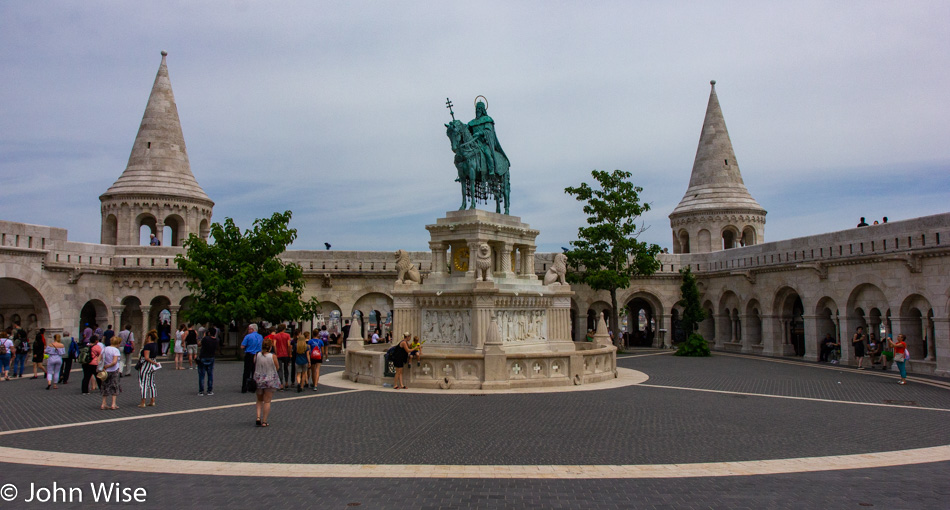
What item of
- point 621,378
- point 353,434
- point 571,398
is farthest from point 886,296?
point 353,434

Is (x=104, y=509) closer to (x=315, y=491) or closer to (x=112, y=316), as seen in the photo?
(x=315, y=491)

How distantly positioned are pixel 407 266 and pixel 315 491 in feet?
38.6

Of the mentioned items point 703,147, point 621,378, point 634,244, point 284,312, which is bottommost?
point 621,378

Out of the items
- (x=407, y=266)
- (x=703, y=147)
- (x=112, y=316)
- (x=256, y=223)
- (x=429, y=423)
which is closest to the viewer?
(x=429, y=423)

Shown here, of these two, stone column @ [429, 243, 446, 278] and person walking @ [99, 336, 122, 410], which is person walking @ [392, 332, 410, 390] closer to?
stone column @ [429, 243, 446, 278]

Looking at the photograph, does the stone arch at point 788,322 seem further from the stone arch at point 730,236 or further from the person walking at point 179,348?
the person walking at point 179,348

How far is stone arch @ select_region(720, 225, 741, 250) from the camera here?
33.4 meters

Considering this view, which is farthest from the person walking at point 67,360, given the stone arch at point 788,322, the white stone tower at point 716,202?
the white stone tower at point 716,202

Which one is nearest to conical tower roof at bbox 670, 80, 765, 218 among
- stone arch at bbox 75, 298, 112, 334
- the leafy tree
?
the leafy tree

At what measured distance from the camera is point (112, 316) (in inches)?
1036

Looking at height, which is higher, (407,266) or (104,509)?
(407,266)

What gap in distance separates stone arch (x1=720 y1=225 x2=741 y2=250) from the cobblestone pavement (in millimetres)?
18573

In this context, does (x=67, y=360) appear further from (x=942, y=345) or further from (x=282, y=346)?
(x=942, y=345)

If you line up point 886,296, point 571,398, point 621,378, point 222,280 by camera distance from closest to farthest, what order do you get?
point 571,398 < point 621,378 < point 886,296 < point 222,280
